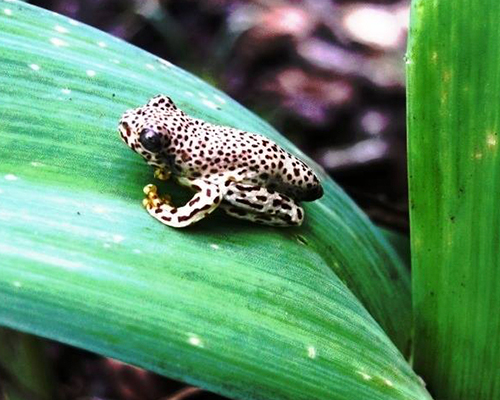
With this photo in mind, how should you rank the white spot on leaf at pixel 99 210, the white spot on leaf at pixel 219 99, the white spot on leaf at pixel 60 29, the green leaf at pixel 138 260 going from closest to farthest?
the green leaf at pixel 138 260, the white spot on leaf at pixel 99 210, the white spot on leaf at pixel 60 29, the white spot on leaf at pixel 219 99

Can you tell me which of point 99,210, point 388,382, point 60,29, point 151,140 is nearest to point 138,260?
point 99,210

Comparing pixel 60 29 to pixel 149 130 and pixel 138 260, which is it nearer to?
pixel 149 130

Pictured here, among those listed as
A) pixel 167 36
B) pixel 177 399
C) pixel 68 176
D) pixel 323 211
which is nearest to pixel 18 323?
pixel 68 176

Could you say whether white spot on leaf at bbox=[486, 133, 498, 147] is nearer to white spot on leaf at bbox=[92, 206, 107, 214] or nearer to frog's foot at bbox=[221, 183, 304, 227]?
frog's foot at bbox=[221, 183, 304, 227]

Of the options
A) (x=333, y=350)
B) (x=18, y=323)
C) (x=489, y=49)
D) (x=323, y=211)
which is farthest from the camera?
(x=323, y=211)

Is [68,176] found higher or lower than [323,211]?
higher

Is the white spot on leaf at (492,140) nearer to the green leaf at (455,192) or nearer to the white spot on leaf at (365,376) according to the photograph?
the green leaf at (455,192)

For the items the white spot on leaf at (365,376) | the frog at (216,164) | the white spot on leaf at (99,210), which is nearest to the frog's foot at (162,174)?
the frog at (216,164)

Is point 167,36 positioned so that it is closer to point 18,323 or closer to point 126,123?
point 126,123
